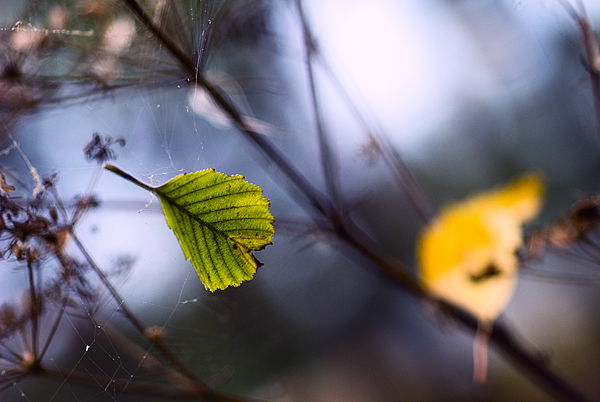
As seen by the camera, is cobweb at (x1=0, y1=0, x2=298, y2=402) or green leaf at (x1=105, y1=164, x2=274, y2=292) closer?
green leaf at (x1=105, y1=164, x2=274, y2=292)

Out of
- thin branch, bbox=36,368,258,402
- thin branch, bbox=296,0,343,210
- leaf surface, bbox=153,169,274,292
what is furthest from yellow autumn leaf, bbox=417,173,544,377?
leaf surface, bbox=153,169,274,292

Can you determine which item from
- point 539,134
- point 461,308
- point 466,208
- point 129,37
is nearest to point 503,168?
point 539,134

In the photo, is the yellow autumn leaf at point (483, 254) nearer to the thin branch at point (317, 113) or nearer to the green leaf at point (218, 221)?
the thin branch at point (317, 113)

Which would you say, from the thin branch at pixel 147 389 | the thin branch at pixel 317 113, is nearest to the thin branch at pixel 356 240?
the thin branch at pixel 317 113

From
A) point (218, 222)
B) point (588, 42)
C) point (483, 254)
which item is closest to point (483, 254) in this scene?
point (483, 254)

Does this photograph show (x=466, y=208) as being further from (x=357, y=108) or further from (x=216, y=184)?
(x=216, y=184)

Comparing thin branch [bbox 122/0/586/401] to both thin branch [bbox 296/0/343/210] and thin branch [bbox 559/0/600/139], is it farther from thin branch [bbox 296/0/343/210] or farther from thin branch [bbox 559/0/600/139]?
thin branch [bbox 559/0/600/139]

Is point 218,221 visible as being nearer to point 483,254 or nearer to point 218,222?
point 218,222
